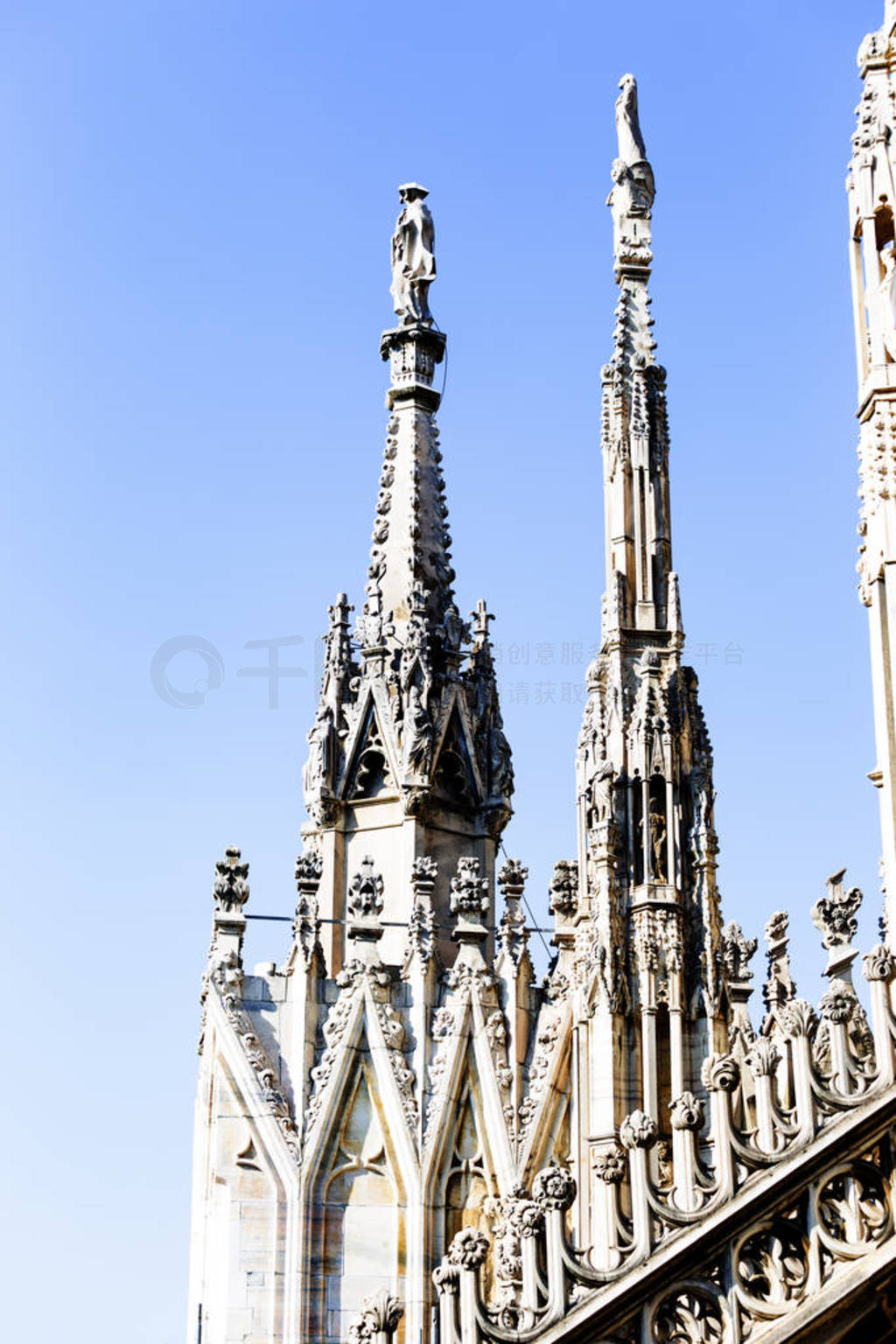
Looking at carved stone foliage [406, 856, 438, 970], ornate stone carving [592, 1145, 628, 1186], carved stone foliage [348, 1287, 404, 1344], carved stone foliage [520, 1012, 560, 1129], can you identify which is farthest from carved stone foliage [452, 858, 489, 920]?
carved stone foliage [348, 1287, 404, 1344]

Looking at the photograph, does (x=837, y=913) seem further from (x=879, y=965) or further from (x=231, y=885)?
(x=231, y=885)

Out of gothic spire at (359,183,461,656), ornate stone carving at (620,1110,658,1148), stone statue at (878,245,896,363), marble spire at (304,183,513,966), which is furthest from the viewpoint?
gothic spire at (359,183,461,656)

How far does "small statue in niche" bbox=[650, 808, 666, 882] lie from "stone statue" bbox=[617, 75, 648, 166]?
22.5ft

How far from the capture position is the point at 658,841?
1994cm

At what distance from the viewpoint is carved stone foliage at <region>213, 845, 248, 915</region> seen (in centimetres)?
2208

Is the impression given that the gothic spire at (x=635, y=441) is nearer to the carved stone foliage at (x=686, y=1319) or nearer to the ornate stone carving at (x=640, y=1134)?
the ornate stone carving at (x=640, y=1134)

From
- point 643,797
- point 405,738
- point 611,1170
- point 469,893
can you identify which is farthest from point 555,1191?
point 405,738

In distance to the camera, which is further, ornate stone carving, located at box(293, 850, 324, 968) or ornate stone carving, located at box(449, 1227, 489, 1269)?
ornate stone carving, located at box(293, 850, 324, 968)

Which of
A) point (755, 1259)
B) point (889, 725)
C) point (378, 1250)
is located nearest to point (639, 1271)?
point (755, 1259)

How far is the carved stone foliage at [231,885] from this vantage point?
72.4 ft

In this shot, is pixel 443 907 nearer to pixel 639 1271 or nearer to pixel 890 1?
pixel 890 1

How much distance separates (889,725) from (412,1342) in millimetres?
6680

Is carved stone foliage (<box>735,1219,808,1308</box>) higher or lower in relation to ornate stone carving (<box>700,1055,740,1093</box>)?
lower

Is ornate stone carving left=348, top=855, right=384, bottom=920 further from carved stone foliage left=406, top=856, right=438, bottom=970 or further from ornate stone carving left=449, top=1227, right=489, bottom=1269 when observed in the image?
ornate stone carving left=449, top=1227, right=489, bottom=1269
